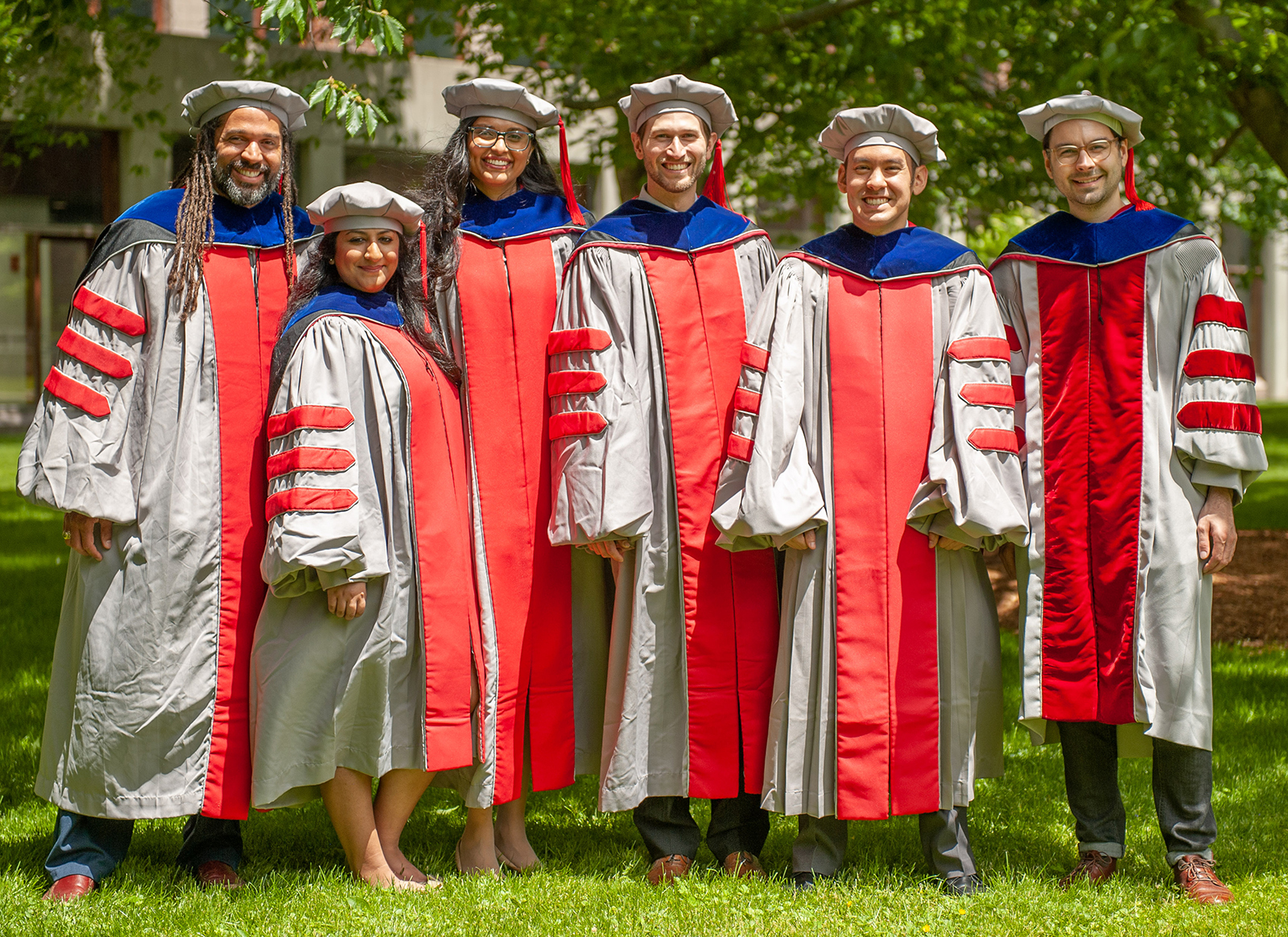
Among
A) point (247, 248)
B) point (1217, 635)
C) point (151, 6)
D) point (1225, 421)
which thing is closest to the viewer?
point (1225, 421)

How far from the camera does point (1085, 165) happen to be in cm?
392

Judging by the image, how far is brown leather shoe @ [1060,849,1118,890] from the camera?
3965 millimetres

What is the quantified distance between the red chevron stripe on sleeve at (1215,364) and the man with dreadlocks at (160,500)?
8.94 ft

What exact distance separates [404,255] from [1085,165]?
6.85ft

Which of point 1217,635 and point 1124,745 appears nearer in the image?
point 1124,745

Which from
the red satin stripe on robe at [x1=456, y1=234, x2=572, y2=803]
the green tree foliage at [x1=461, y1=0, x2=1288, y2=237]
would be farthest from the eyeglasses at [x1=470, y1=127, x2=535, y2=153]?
the green tree foliage at [x1=461, y1=0, x2=1288, y2=237]

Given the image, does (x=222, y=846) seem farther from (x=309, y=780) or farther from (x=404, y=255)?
(x=404, y=255)

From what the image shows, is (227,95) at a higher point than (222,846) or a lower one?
higher

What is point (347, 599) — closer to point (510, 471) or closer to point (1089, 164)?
point (510, 471)

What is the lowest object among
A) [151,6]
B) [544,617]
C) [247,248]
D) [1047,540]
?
[544,617]

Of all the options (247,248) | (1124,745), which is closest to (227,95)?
(247,248)

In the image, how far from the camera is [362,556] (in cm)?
368

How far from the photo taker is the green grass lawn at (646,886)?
12.0 feet

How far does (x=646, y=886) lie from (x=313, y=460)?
1.61m
